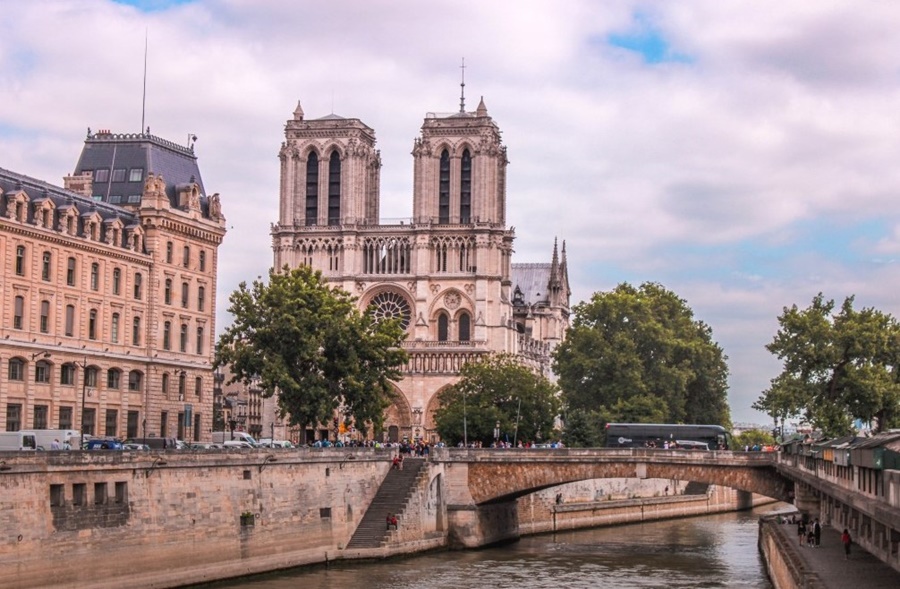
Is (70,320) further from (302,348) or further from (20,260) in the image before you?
(302,348)

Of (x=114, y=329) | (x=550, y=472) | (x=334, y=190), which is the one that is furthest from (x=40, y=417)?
(x=334, y=190)

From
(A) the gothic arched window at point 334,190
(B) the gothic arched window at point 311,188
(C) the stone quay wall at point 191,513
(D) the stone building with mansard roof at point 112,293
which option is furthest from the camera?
(B) the gothic arched window at point 311,188

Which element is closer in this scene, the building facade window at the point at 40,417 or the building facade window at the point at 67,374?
the building facade window at the point at 40,417

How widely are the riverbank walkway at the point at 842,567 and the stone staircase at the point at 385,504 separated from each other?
18.4 meters

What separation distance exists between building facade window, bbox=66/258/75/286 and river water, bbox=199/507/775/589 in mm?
20846

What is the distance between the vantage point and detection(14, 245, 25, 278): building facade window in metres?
76.8

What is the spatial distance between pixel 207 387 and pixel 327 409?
8.79 meters

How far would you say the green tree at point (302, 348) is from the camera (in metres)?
87.8

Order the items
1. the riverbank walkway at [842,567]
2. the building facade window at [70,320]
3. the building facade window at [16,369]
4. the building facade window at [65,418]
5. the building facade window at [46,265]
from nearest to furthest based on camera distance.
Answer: the riverbank walkway at [842,567]
the building facade window at [16,369]
the building facade window at [46,265]
the building facade window at [70,320]
the building facade window at [65,418]

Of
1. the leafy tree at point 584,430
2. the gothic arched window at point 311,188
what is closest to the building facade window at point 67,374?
the leafy tree at point 584,430

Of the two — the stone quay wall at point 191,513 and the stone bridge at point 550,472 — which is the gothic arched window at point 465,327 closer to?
the stone quay wall at point 191,513

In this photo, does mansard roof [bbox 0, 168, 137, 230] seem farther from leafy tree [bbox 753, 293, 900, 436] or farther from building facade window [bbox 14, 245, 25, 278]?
leafy tree [bbox 753, 293, 900, 436]

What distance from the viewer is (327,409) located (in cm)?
8875

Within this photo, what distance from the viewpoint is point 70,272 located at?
3182 inches
